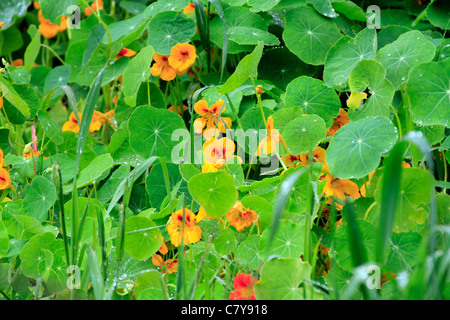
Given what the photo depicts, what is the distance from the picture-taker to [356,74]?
1.37 metres

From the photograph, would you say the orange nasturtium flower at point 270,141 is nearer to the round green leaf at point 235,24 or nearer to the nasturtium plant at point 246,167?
the nasturtium plant at point 246,167

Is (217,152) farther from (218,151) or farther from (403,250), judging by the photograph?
(403,250)

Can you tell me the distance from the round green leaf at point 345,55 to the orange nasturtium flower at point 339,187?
1.10ft

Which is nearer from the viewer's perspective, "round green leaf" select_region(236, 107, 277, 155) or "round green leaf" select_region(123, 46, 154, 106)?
"round green leaf" select_region(236, 107, 277, 155)

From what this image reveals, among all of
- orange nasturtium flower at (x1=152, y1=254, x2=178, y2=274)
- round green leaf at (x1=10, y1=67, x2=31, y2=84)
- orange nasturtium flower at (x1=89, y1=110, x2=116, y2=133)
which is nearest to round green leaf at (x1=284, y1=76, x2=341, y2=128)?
orange nasturtium flower at (x1=152, y1=254, x2=178, y2=274)

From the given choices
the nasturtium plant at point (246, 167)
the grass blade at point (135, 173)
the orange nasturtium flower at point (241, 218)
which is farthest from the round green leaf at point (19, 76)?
the orange nasturtium flower at point (241, 218)

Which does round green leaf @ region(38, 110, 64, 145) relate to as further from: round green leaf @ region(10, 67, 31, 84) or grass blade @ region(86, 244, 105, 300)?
grass blade @ region(86, 244, 105, 300)

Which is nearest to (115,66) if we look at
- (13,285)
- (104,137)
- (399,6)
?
(104,137)

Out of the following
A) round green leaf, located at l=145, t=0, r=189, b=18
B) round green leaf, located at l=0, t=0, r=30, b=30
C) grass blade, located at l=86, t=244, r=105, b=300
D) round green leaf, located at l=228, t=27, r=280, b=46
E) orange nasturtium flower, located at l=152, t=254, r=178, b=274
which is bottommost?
orange nasturtium flower, located at l=152, t=254, r=178, b=274

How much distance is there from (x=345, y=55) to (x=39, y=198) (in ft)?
3.37

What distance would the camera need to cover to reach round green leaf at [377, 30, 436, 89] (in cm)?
141

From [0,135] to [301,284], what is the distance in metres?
1.22

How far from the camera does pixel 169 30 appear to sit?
173 centimetres

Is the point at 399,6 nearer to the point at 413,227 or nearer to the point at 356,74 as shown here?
the point at 356,74
